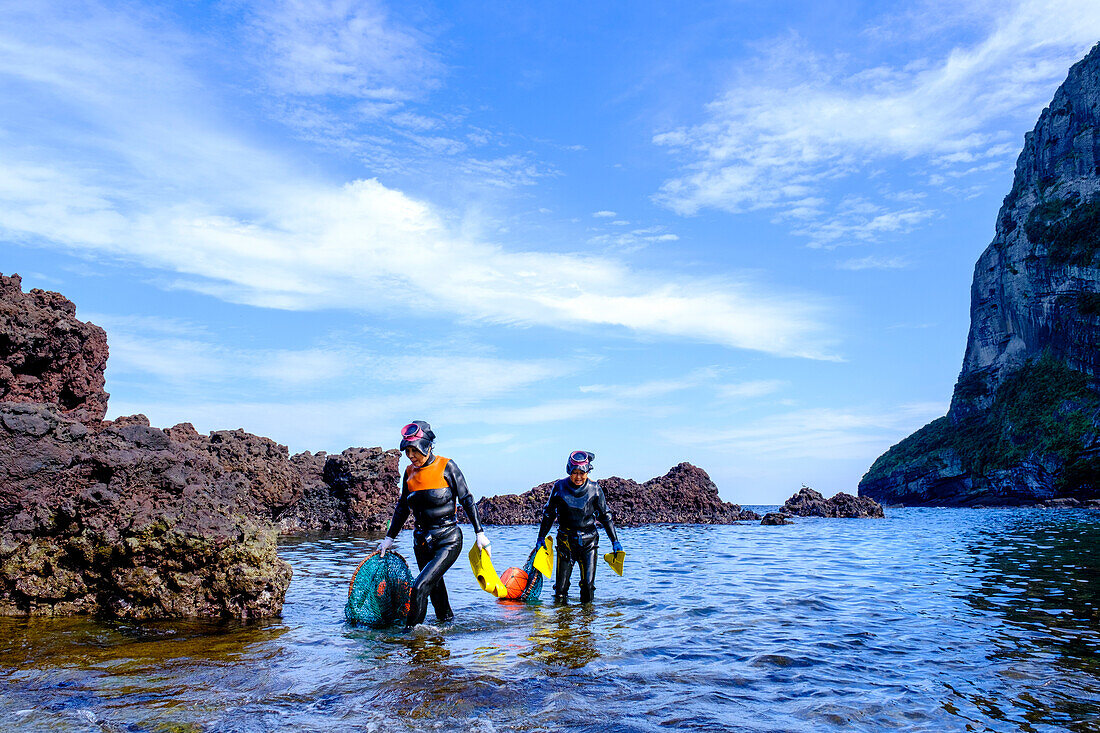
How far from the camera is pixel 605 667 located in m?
6.36

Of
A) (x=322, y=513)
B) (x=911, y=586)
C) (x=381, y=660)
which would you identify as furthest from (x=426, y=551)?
(x=322, y=513)

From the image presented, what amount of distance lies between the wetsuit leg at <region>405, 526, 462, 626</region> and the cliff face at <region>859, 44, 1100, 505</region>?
84773mm

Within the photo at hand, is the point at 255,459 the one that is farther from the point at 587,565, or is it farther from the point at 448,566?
the point at 448,566

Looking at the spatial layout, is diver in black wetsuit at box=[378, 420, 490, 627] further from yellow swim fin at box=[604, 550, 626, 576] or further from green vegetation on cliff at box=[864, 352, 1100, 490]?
green vegetation on cliff at box=[864, 352, 1100, 490]

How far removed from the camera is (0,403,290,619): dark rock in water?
8414 millimetres

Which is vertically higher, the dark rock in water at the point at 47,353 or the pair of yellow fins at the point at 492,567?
the dark rock in water at the point at 47,353

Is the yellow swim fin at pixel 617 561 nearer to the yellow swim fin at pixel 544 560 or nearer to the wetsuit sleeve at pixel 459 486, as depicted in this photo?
the yellow swim fin at pixel 544 560

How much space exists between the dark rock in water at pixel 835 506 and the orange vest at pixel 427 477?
54035mm

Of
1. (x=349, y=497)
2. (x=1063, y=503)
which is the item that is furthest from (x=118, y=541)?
(x=1063, y=503)

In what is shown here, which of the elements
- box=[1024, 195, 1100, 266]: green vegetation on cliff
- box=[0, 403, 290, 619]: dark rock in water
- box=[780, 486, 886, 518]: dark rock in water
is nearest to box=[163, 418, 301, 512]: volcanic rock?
box=[0, 403, 290, 619]: dark rock in water

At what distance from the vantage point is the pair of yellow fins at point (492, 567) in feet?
29.7

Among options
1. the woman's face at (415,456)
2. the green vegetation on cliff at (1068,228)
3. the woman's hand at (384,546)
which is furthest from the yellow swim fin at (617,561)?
the green vegetation on cliff at (1068,228)

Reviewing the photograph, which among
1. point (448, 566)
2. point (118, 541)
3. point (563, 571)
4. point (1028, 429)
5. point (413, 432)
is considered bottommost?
point (563, 571)

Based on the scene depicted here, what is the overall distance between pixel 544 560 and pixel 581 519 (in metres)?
1.10
